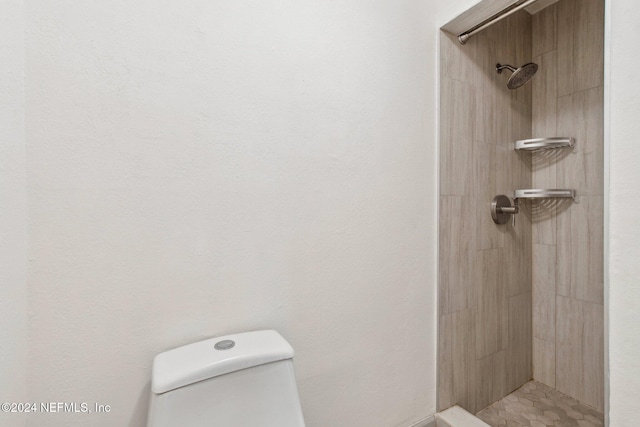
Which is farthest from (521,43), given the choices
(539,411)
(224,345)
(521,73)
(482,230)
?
(224,345)

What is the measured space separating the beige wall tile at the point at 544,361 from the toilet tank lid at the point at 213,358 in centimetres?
156

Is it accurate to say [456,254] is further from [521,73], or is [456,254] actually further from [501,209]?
[521,73]

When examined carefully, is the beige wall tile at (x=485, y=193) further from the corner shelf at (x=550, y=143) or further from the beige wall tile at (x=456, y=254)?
the corner shelf at (x=550, y=143)

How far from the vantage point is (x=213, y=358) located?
67 cm

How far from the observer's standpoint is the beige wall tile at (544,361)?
150cm

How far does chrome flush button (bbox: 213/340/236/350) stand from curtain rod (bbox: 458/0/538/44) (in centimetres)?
148

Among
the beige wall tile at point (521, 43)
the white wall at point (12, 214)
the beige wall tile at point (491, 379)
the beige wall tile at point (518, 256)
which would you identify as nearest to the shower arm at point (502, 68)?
the beige wall tile at point (521, 43)

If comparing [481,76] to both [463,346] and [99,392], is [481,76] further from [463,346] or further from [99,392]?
[99,392]

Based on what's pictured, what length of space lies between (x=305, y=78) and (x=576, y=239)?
1.54 meters

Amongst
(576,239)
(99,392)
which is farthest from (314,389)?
(576,239)

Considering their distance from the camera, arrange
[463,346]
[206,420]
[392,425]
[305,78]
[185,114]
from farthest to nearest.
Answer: [463,346], [392,425], [305,78], [185,114], [206,420]

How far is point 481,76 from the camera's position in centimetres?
134

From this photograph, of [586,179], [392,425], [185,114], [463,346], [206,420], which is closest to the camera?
[206,420]

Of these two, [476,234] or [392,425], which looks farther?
[476,234]
